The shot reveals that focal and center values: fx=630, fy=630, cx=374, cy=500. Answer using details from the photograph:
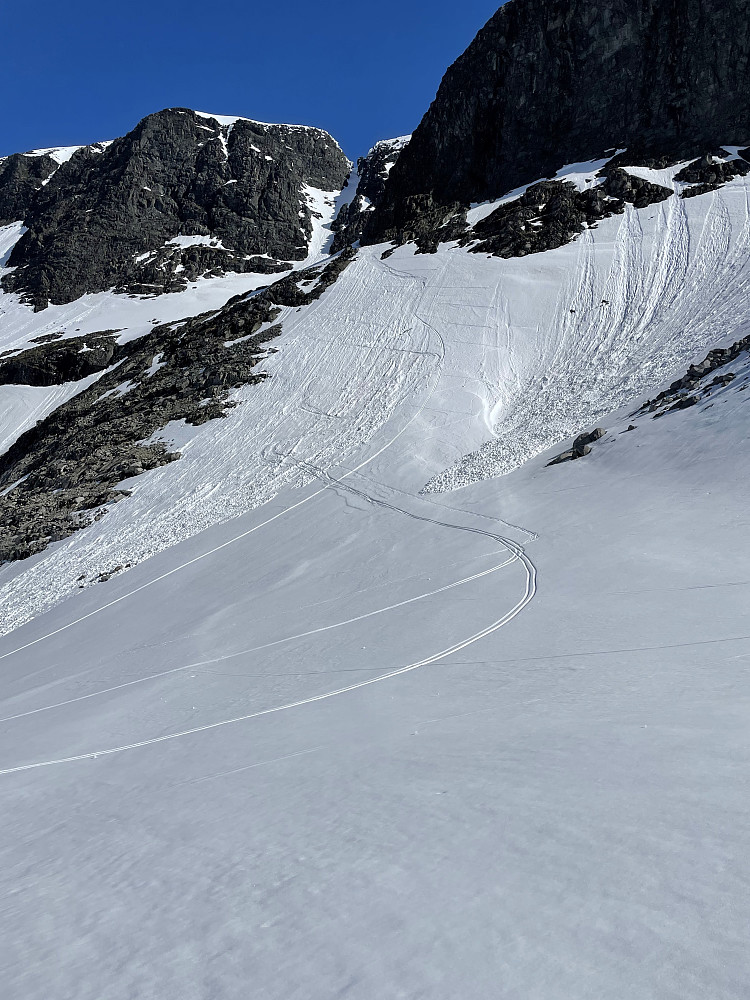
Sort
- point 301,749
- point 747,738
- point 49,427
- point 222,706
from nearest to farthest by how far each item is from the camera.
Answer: point 747,738 < point 301,749 < point 222,706 < point 49,427

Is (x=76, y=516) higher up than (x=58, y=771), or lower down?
higher up

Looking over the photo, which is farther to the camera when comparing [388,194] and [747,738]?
[388,194]

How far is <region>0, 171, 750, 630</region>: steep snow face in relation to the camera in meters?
23.0

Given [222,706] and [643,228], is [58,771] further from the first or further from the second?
[643,228]

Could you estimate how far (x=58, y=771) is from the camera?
6.52 meters

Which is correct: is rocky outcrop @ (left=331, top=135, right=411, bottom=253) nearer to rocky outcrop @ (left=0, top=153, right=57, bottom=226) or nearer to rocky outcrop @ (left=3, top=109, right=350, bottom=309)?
rocky outcrop @ (left=3, top=109, right=350, bottom=309)

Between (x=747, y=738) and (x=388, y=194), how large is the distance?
71.2 m

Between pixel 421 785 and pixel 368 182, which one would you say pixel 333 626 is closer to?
pixel 421 785

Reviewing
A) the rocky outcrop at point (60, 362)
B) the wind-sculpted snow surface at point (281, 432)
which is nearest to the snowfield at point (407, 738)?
the wind-sculpted snow surface at point (281, 432)

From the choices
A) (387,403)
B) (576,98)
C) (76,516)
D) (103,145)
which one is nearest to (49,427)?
(76,516)

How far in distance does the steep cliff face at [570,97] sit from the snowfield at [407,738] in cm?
4061

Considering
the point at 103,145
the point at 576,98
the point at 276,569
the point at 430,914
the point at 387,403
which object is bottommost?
the point at 276,569

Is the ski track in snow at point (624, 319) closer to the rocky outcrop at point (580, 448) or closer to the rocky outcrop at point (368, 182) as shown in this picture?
the rocky outcrop at point (580, 448)

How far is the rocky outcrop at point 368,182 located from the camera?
97188 millimetres
